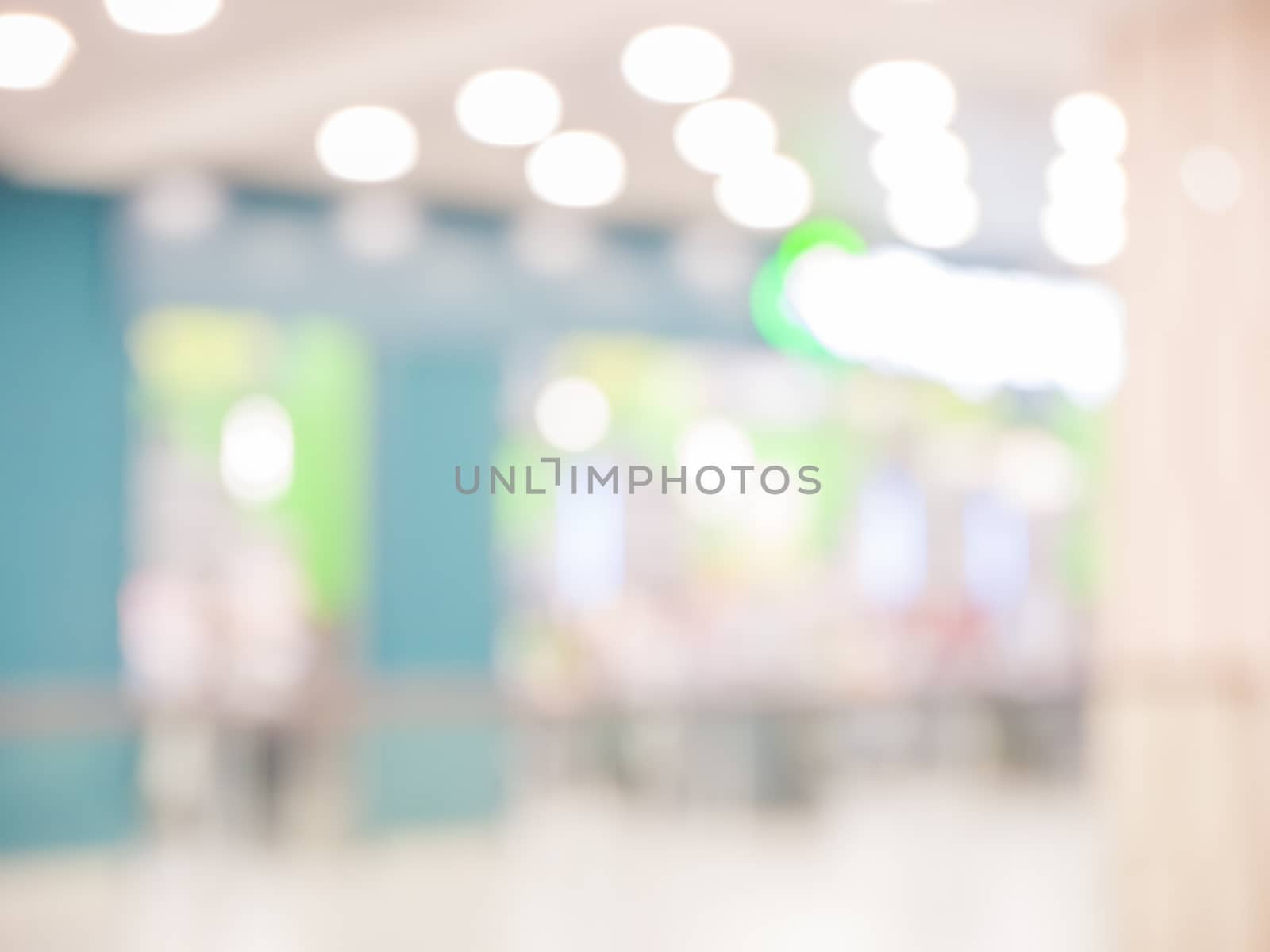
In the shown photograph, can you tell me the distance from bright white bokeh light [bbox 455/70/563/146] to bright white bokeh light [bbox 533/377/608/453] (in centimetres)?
188

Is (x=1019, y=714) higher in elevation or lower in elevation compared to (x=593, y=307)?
lower

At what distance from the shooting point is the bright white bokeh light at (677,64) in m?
4.36

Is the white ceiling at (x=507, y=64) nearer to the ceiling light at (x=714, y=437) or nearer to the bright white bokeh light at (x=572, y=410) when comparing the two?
the bright white bokeh light at (x=572, y=410)

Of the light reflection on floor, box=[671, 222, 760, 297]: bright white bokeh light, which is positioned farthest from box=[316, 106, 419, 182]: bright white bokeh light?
the light reflection on floor

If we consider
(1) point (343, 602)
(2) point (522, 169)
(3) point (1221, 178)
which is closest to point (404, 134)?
(2) point (522, 169)

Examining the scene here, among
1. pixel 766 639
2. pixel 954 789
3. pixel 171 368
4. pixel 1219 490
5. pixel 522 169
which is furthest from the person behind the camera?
pixel 954 789

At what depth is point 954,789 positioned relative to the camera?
8961mm

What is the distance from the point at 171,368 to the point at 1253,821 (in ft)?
16.8

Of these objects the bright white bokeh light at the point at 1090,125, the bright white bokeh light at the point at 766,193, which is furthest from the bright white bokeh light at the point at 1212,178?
the bright white bokeh light at the point at 766,193

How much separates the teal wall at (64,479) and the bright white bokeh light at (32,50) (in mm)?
1833

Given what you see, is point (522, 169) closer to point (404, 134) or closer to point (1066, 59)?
point (404, 134)

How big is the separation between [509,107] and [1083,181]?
2.31 metres

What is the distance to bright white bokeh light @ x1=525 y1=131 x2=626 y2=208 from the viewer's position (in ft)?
18.4
